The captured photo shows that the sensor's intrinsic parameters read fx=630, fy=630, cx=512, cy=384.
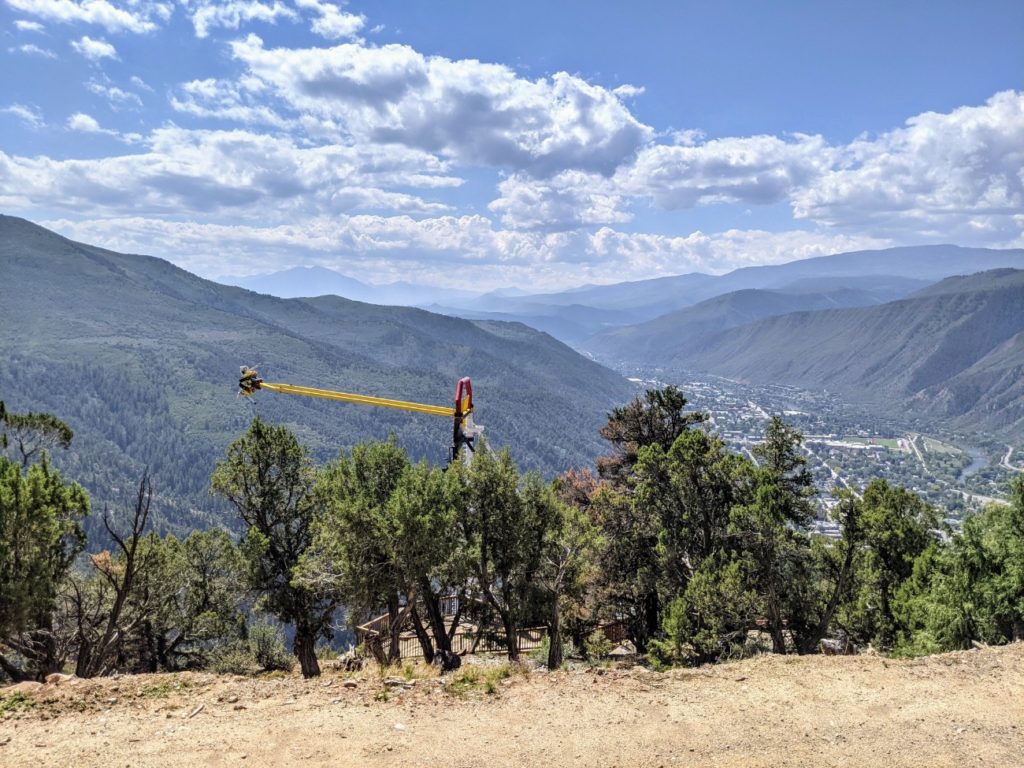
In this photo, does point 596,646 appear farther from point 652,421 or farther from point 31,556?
point 31,556

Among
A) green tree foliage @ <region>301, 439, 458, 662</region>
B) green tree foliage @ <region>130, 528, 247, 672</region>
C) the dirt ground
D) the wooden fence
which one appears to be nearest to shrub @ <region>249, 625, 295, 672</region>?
green tree foliage @ <region>130, 528, 247, 672</region>

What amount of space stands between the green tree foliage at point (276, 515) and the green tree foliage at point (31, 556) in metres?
5.76

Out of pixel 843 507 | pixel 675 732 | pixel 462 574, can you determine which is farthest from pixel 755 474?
pixel 675 732

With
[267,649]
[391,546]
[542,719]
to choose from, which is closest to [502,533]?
[391,546]

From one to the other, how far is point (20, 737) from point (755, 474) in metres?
23.8

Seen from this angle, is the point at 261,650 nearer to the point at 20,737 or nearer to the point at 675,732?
the point at 20,737

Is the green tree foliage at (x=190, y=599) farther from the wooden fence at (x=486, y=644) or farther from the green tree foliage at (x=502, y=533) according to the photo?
the green tree foliage at (x=502, y=533)

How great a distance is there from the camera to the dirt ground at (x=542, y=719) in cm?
1161

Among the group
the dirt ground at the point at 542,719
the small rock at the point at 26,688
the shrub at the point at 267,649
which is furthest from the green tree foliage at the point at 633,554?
the shrub at the point at 267,649

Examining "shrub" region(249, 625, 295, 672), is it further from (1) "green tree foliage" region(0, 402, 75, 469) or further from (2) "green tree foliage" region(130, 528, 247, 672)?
(1) "green tree foliage" region(0, 402, 75, 469)

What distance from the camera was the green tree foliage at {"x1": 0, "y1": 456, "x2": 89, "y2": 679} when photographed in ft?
59.5

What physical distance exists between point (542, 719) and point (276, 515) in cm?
1726

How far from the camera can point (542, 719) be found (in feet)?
42.9

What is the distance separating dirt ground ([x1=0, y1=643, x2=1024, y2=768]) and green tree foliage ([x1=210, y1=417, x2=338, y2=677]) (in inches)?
389
